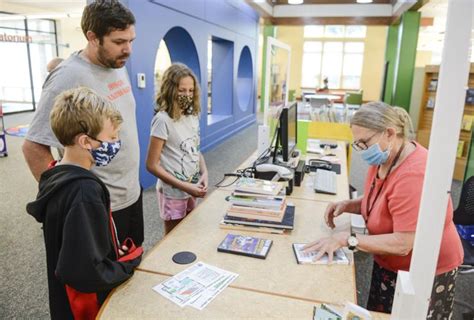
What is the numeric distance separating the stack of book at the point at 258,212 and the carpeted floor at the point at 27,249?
1134 millimetres

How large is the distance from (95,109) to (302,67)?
15.9 m

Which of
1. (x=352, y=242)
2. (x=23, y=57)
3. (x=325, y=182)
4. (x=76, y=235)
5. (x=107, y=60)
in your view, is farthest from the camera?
(x=23, y=57)

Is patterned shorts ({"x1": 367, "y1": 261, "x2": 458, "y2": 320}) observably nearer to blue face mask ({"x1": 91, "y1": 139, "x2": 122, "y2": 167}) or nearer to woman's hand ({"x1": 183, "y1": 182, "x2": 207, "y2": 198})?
woman's hand ({"x1": 183, "y1": 182, "x2": 207, "y2": 198})

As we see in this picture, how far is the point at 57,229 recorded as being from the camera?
1.09m

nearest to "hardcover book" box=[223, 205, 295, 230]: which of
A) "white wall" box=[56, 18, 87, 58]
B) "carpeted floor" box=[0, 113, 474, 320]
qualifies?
"carpeted floor" box=[0, 113, 474, 320]

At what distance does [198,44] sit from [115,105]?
436 cm

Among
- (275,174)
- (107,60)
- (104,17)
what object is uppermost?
Result: (104,17)

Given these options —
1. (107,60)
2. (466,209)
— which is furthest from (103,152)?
(466,209)

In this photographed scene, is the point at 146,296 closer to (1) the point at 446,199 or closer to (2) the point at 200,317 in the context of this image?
(2) the point at 200,317

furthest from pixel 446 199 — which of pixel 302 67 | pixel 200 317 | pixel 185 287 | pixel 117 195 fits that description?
pixel 302 67

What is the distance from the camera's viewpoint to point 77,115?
116cm

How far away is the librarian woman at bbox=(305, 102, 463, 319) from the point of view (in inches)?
54.4

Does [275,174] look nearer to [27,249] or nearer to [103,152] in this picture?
[103,152]

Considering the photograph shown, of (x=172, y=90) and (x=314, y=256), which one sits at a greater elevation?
(x=172, y=90)
